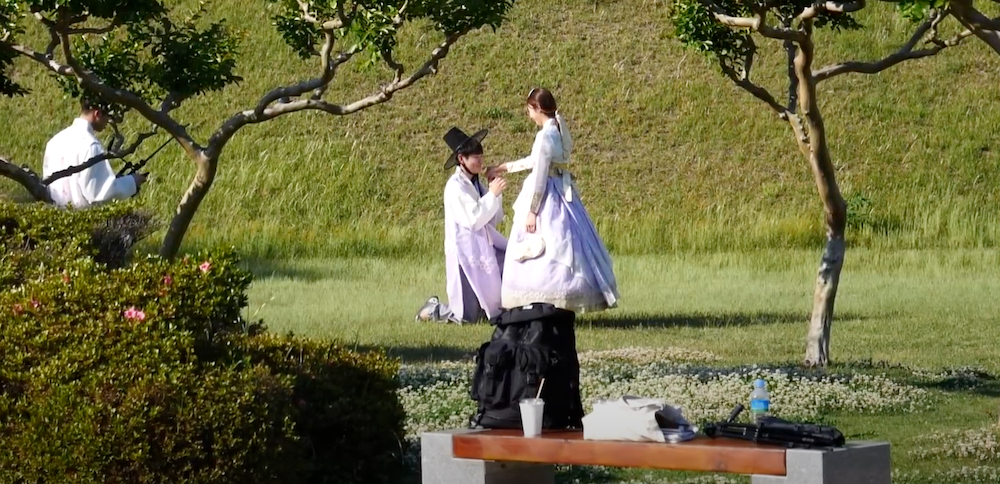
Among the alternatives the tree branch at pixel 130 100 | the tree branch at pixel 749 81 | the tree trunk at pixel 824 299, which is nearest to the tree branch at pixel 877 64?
the tree branch at pixel 749 81

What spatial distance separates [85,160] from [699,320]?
24.8 ft

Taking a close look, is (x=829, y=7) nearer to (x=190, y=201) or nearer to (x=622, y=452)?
(x=622, y=452)

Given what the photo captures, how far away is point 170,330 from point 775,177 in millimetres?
27182

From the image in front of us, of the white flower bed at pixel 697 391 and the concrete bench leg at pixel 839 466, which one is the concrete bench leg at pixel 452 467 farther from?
the white flower bed at pixel 697 391

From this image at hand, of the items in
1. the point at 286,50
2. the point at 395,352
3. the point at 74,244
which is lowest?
the point at 395,352

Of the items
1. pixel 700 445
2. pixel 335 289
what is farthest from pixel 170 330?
pixel 335 289

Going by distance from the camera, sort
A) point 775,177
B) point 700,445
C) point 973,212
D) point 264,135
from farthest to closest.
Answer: point 264,135 < point 775,177 < point 973,212 < point 700,445

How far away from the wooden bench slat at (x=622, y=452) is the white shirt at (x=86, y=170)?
7.63 metres

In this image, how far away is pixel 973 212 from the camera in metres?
30.2

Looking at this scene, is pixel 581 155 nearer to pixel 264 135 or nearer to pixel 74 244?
pixel 264 135

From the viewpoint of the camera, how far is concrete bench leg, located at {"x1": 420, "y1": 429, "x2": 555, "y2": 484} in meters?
7.67

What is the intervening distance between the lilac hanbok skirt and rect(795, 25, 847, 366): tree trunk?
10.7 ft

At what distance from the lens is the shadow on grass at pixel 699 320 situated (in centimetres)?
1831

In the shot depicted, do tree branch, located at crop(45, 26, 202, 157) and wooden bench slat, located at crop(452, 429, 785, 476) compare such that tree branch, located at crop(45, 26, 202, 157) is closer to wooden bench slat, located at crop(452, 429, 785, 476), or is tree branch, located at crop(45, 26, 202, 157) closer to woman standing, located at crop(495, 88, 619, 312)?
woman standing, located at crop(495, 88, 619, 312)
